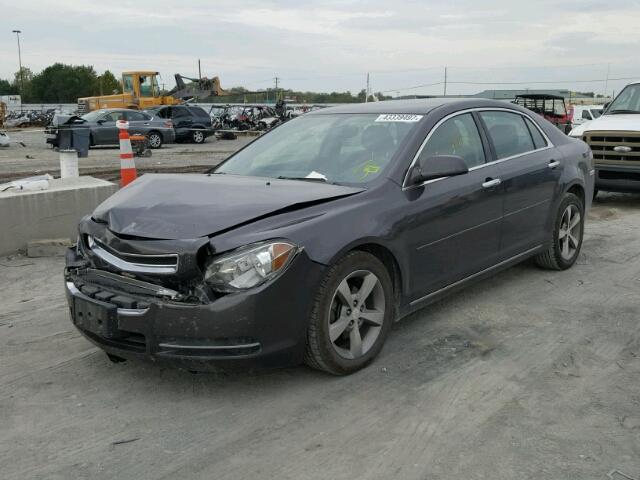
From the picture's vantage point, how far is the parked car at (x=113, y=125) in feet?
72.9

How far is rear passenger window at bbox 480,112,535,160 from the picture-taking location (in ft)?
16.9

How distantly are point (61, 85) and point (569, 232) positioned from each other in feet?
347

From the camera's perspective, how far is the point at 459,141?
4.79 m

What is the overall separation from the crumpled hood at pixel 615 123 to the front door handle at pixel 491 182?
221 inches

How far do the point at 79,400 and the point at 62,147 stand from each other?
7583mm

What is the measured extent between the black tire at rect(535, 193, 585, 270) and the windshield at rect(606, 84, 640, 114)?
17.2 feet

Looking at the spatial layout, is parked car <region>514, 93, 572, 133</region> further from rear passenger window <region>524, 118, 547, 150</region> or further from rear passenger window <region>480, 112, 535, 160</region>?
rear passenger window <region>480, 112, 535, 160</region>

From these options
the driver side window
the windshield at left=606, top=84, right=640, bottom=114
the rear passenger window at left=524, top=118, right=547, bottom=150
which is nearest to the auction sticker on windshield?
the driver side window

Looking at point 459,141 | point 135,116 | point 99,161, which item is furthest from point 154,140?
point 459,141

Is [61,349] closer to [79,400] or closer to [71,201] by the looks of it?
[79,400]

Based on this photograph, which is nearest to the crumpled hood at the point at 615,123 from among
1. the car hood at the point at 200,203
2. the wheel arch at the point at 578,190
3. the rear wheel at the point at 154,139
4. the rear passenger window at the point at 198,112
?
the wheel arch at the point at 578,190

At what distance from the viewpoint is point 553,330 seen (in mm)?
4586

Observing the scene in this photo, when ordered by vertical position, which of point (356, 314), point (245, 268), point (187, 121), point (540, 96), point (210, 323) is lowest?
point (356, 314)

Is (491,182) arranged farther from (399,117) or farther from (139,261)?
(139,261)
